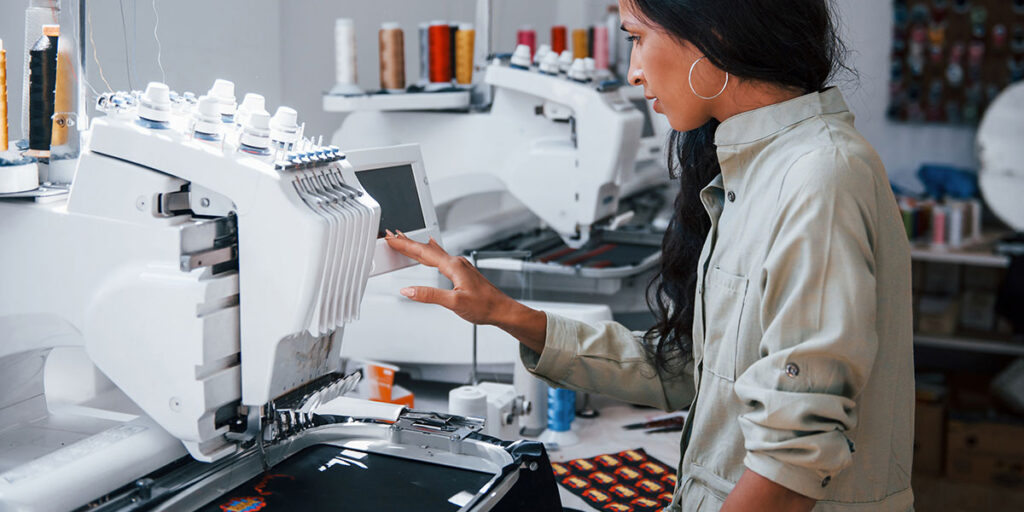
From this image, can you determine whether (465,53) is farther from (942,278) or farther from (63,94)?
(942,278)

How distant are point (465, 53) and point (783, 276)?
1.62 m

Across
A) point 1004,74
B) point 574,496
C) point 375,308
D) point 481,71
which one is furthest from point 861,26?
point 574,496

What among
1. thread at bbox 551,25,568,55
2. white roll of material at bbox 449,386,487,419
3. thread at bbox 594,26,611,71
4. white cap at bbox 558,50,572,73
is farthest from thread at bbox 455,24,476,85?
thread at bbox 594,26,611,71

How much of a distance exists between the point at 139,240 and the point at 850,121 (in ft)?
2.67

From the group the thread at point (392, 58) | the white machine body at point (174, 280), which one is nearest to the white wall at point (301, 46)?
the thread at point (392, 58)

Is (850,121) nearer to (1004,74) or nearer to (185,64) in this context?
(185,64)

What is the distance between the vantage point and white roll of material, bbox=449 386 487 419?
5.73ft

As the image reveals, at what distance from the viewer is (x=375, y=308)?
2.23 m

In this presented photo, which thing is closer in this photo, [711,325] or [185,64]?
[711,325]

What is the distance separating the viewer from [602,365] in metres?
1.44

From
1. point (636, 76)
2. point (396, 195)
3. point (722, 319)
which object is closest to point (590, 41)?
point (396, 195)

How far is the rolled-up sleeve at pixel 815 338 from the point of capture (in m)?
0.99

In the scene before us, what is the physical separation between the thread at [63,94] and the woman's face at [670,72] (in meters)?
0.71

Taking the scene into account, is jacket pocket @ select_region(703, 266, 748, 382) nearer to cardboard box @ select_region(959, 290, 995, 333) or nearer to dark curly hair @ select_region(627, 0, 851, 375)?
dark curly hair @ select_region(627, 0, 851, 375)
